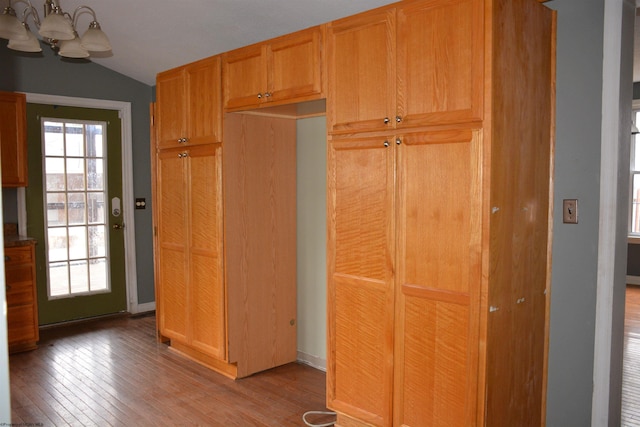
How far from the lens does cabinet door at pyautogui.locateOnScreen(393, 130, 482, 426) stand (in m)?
Result: 2.17

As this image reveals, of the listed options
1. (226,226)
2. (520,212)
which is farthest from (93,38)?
(520,212)

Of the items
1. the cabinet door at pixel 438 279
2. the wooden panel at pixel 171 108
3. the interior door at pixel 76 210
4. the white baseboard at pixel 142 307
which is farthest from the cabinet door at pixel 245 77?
the white baseboard at pixel 142 307

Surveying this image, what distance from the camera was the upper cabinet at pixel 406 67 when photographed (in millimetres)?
2139

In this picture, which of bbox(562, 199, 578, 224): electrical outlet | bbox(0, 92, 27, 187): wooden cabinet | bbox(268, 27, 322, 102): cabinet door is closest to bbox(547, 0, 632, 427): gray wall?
bbox(562, 199, 578, 224): electrical outlet

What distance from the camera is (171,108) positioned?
3.89 meters

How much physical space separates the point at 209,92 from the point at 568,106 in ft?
7.58

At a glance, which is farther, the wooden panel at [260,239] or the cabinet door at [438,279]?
the wooden panel at [260,239]

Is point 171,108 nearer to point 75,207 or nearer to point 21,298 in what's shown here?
point 75,207

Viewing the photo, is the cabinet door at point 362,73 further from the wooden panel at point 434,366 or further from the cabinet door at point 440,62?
the wooden panel at point 434,366

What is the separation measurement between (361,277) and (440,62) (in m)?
1.14

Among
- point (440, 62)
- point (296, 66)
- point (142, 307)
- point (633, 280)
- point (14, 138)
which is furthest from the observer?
point (633, 280)

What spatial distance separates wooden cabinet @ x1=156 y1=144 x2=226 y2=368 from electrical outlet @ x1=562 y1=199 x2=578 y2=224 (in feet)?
7.11

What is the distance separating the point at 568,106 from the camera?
243 cm

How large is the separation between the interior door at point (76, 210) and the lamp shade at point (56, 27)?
2.12 m
